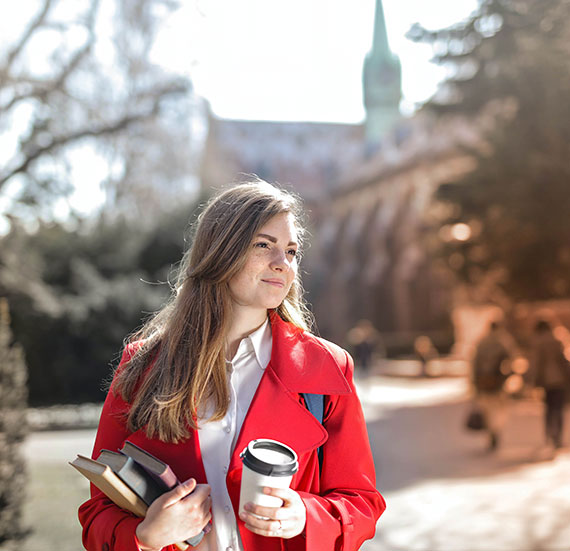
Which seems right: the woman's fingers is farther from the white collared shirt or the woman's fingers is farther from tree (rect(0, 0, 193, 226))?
tree (rect(0, 0, 193, 226))

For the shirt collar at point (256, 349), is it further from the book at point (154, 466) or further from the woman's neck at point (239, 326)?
the book at point (154, 466)

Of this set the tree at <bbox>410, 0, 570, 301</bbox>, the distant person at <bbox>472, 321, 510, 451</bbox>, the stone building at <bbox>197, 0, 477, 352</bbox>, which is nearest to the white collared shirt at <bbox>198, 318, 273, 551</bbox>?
the distant person at <bbox>472, 321, 510, 451</bbox>

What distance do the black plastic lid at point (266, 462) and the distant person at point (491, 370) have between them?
31.3 feet

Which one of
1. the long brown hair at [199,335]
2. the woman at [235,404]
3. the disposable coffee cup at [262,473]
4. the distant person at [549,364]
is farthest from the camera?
the distant person at [549,364]

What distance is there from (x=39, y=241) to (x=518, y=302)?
12044 millimetres

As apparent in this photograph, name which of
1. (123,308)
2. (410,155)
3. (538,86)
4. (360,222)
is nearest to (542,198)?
(538,86)

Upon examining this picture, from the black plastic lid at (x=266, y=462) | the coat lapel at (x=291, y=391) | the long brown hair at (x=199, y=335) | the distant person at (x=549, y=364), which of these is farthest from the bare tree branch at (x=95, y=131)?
the black plastic lid at (x=266, y=462)

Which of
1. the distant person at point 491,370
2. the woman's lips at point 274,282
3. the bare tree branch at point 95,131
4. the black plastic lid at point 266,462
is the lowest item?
the distant person at point 491,370

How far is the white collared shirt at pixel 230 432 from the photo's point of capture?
1887 millimetres

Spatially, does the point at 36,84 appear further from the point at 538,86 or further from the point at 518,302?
the point at 518,302

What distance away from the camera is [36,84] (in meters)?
11.3

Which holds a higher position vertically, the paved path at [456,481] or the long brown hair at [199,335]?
the long brown hair at [199,335]

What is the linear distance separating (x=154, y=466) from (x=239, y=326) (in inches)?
19.7

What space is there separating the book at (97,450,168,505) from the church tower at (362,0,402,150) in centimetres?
8316
